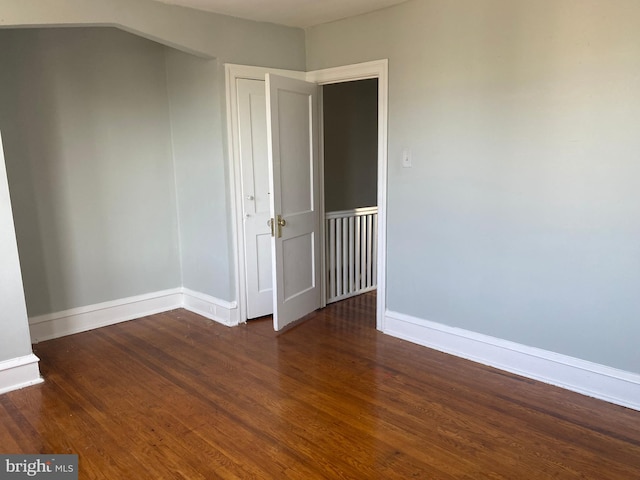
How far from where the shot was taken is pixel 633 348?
2650mm

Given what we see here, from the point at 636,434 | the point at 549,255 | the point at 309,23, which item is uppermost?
the point at 309,23

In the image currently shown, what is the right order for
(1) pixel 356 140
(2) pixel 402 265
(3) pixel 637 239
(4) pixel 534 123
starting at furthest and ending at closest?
(1) pixel 356 140, (2) pixel 402 265, (4) pixel 534 123, (3) pixel 637 239

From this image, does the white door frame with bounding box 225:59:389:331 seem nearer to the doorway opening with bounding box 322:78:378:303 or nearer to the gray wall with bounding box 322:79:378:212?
the doorway opening with bounding box 322:78:378:303

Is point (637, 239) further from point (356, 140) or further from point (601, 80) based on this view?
point (356, 140)

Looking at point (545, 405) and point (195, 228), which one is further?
point (195, 228)

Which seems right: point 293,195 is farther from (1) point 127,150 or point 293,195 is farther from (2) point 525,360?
(2) point 525,360

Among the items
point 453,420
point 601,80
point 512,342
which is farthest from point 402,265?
point 601,80

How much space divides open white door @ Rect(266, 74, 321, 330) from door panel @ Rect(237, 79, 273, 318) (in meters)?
0.32

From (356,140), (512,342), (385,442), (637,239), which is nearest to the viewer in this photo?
(385,442)

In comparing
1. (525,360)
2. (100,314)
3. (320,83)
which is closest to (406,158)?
(320,83)

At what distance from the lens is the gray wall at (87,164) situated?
3.57m

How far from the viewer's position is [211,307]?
4250 mm

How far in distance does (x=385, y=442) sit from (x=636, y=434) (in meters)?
1.29

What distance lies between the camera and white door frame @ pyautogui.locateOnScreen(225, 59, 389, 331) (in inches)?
142
